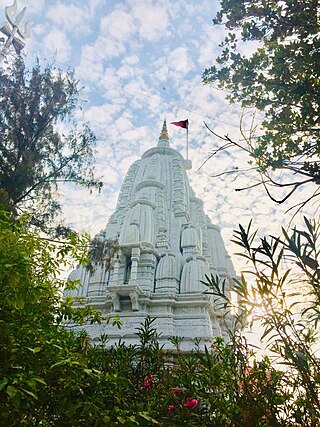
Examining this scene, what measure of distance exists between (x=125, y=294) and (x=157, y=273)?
Answer: 1.50 meters

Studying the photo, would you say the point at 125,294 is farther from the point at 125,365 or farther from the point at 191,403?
the point at 191,403

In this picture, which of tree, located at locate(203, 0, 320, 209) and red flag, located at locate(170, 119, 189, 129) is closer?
tree, located at locate(203, 0, 320, 209)

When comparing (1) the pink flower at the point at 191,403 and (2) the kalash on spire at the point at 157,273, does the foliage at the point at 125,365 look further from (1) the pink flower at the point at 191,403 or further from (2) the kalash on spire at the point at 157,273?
(2) the kalash on spire at the point at 157,273

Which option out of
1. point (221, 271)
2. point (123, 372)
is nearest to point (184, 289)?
point (221, 271)

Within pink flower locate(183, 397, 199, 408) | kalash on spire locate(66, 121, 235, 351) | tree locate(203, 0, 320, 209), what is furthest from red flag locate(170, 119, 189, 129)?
pink flower locate(183, 397, 199, 408)

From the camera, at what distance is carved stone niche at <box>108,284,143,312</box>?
11.6 m

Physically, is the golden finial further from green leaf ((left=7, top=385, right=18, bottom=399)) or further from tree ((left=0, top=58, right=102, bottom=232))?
green leaf ((left=7, top=385, right=18, bottom=399))

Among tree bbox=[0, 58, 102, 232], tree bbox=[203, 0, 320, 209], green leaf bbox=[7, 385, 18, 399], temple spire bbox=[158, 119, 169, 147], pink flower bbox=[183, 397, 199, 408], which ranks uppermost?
temple spire bbox=[158, 119, 169, 147]

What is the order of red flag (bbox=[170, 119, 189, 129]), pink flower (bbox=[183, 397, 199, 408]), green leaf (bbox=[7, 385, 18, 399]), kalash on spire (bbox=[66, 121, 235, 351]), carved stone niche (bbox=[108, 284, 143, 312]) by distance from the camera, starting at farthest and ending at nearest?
red flag (bbox=[170, 119, 189, 129]) < carved stone niche (bbox=[108, 284, 143, 312]) < kalash on spire (bbox=[66, 121, 235, 351]) < pink flower (bbox=[183, 397, 199, 408]) < green leaf (bbox=[7, 385, 18, 399])

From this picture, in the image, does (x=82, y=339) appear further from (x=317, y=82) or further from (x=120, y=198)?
(x=120, y=198)

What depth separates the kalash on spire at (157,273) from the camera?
1138cm

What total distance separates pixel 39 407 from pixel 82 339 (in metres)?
0.84

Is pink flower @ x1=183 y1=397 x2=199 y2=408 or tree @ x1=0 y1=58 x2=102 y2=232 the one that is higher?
tree @ x1=0 y1=58 x2=102 y2=232

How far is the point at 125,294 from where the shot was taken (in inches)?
464
